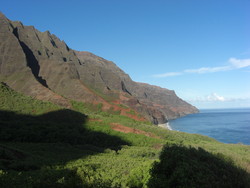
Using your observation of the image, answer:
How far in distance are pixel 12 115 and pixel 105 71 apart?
8249cm

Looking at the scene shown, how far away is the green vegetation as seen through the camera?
9922 mm

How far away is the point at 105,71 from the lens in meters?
119

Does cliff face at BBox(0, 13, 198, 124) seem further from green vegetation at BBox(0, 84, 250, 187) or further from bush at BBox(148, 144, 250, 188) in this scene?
bush at BBox(148, 144, 250, 188)

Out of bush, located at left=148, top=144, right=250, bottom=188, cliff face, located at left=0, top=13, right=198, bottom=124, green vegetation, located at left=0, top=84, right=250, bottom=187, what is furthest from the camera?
cliff face, located at left=0, top=13, right=198, bottom=124

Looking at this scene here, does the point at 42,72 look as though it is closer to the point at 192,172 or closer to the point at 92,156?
the point at 92,156

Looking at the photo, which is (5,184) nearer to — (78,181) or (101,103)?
(78,181)

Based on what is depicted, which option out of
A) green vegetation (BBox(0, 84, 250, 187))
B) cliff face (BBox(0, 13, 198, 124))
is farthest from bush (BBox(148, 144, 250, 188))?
cliff face (BBox(0, 13, 198, 124))

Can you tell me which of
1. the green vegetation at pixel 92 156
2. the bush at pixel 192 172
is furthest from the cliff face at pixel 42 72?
the bush at pixel 192 172

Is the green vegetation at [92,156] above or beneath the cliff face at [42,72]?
beneath

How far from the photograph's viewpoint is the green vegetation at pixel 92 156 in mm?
9922

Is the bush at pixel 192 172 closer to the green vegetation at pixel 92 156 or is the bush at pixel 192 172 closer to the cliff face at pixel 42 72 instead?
the green vegetation at pixel 92 156

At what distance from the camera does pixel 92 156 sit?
2261cm

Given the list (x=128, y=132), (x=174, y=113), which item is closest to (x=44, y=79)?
(x=128, y=132)

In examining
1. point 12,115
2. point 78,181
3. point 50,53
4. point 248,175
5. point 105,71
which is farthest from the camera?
point 105,71
